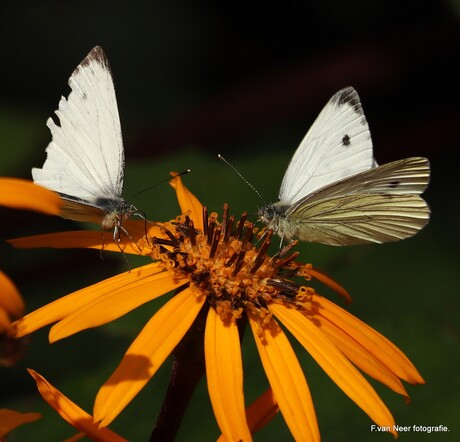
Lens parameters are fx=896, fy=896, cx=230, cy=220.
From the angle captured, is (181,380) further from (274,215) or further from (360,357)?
(274,215)

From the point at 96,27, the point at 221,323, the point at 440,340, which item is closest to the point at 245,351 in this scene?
the point at 440,340

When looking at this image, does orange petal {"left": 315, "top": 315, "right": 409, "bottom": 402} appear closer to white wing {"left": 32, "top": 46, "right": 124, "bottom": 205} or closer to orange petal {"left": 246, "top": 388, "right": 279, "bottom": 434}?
orange petal {"left": 246, "top": 388, "right": 279, "bottom": 434}

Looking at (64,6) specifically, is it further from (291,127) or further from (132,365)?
(132,365)

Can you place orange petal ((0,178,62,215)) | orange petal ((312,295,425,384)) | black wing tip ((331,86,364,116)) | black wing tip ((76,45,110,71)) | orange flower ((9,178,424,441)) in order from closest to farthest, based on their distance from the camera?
orange petal ((0,178,62,215)), orange flower ((9,178,424,441)), orange petal ((312,295,425,384)), black wing tip ((76,45,110,71)), black wing tip ((331,86,364,116))

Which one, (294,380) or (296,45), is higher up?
(296,45)

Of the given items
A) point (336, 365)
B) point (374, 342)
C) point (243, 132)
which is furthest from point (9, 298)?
point (243, 132)

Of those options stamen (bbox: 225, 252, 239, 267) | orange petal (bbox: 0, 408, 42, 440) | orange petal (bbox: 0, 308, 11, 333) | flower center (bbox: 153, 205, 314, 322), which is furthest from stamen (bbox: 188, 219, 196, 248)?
orange petal (bbox: 0, 308, 11, 333)

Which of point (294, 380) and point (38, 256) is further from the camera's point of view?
point (38, 256)
